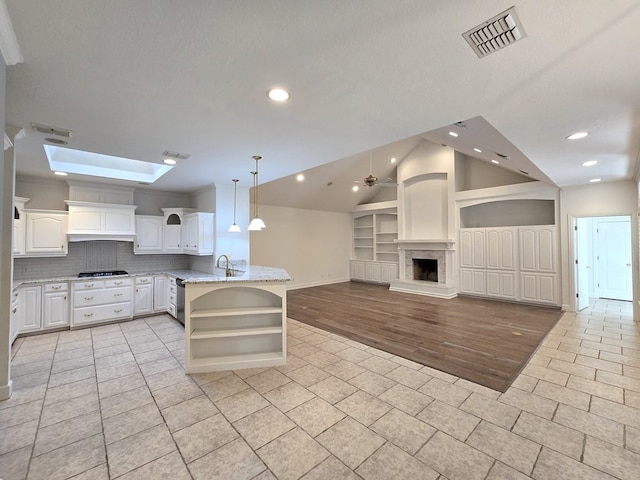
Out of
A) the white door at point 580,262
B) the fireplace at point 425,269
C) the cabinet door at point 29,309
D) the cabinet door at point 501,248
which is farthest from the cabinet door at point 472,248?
the cabinet door at point 29,309

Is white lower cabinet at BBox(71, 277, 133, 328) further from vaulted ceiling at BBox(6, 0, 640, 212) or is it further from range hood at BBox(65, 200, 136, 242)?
vaulted ceiling at BBox(6, 0, 640, 212)

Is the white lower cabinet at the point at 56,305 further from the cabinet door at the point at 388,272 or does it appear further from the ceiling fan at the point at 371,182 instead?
the cabinet door at the point at 388,272

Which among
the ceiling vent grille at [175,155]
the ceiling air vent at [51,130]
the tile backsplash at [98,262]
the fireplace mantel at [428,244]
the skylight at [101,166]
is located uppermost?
the skylight at [101,166]

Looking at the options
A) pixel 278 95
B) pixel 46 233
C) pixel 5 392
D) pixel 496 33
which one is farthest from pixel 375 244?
pixel 5 392

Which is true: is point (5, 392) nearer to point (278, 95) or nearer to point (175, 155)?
point (175, 155)

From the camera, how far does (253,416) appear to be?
2420 mm

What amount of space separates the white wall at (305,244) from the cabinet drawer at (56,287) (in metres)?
4.19

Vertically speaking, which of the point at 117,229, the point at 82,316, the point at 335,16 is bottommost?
the point at 82,316

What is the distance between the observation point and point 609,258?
7270 millimetres

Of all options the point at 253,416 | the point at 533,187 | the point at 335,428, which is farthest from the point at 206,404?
the point at 533,187

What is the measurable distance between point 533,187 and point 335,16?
6847mm

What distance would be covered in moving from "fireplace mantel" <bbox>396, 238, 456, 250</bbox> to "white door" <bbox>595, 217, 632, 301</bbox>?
377 cm

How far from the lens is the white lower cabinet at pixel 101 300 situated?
15.7ft

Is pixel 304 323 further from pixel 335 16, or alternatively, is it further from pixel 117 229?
pixel 335 16
